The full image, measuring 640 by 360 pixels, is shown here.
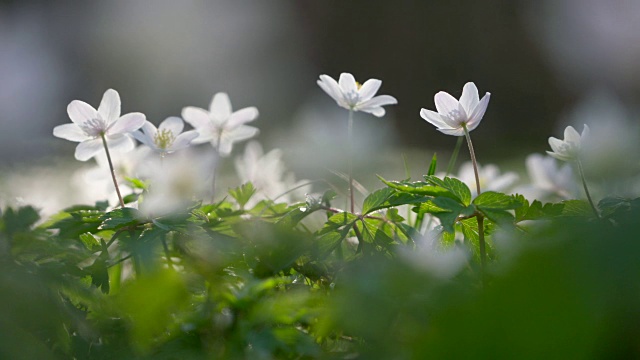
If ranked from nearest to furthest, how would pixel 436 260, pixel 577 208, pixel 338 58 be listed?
pixel 436 260 < pixel 577 208 < pixel 338 58

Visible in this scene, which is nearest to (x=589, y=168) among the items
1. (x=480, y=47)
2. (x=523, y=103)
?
(x=523, y=103)

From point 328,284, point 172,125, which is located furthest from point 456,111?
point 172,125

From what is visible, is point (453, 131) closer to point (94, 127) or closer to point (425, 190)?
point (425, 190)

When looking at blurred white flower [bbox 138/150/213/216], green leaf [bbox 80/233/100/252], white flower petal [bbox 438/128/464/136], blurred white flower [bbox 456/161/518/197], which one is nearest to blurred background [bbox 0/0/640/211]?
blurred white flower [bbox 456/161/518/197]

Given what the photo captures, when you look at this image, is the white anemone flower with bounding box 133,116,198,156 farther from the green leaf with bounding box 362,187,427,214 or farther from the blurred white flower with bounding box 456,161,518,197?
the blurred white flower with bounding box 456,161,518,197

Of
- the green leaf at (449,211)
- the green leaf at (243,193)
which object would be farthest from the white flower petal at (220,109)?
the green leaf at (449,211)
